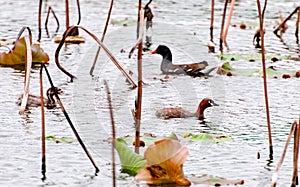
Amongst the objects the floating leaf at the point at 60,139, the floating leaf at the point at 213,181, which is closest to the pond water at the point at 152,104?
the floating leaf at the point at 60,139

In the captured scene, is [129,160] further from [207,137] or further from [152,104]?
[152,104]

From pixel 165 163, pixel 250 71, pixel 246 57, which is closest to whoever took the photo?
pixel 165 163

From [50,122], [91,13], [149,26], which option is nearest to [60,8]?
[91,13]

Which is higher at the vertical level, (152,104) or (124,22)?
(124,22)

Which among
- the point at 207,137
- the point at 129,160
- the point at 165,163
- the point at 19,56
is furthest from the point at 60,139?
the point at 19,56

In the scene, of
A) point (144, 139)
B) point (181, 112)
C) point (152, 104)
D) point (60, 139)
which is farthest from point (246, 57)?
point (60, 139)

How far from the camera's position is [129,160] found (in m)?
6.27

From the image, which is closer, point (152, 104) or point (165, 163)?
point (165, 163)

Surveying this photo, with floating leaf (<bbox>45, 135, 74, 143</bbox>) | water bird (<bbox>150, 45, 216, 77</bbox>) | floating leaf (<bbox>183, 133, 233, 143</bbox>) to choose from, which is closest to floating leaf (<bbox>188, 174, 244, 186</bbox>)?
floating leaf (<bbox>183, 133, 233, 143</bbox>)

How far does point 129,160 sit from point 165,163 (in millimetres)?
429

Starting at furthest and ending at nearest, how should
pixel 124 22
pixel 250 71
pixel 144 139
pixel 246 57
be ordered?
pixel 124 22 < pixel 246 57 < pixel 250 71 < pixel 144 139

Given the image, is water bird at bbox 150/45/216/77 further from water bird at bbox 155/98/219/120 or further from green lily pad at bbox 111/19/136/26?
green lily pad at bbox 111/19/136/26

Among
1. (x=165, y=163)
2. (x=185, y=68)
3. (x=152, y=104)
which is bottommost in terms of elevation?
(x=152, y=104)

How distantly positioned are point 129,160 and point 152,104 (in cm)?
261
